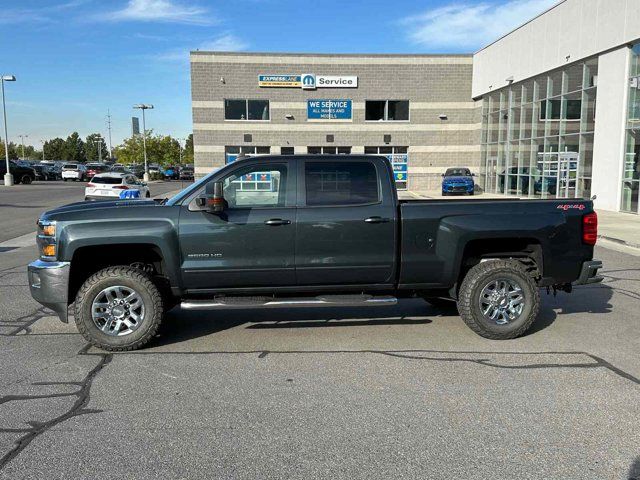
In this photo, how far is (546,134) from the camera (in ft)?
82.4

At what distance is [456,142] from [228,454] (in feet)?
113

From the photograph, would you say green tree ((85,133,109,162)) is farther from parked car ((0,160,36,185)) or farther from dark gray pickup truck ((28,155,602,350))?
dark gray pickup truck ((28,155,602,350))

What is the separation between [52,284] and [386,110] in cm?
3191

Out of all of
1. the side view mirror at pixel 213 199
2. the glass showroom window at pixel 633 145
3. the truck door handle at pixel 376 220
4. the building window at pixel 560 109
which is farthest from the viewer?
the building window at pixel 560 109

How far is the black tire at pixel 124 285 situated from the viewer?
5.40 m

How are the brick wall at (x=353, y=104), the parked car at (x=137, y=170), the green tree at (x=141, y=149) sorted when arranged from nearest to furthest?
the brick wall at (x=353, y=104), the parked car at (x=137, y=170), the green tree at (x=141, y=149)

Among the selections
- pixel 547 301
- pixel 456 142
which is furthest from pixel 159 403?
pixel 456 142

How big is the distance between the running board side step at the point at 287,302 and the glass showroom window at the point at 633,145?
55.5ft

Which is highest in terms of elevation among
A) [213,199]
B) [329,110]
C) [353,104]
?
[353,104]

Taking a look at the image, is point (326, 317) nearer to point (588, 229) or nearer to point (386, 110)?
point (588, 229)

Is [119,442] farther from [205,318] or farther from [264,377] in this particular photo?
[205,318]

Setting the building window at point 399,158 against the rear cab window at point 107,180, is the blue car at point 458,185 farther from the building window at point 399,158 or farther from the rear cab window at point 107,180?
the rear cab window at point 107,180

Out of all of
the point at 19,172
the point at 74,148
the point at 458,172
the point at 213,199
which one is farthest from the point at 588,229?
the point at 74,148

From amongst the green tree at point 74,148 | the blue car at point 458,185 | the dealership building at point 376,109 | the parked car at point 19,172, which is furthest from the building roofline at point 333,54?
the green tree at point 74,148
